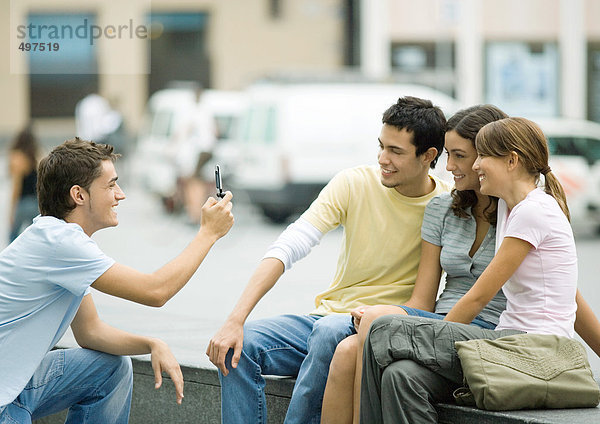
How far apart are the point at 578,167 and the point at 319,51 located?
511 inches

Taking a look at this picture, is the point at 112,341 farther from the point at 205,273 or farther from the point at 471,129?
the point at 205,273

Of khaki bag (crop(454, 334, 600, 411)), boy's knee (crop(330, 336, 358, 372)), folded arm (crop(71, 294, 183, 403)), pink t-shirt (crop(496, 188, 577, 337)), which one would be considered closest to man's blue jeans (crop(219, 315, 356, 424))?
boy's knee (crop(330, 336, 358, 372))

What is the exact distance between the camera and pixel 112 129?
1783cm

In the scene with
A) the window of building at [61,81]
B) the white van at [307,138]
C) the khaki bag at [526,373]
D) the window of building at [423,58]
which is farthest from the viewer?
the window of building at [61,81]

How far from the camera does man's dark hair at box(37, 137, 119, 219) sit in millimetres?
3375

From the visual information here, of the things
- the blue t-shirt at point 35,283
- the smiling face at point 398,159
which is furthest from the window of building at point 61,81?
the blue t-shirt at point 35,283

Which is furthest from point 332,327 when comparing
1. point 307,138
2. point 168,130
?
point 168,130

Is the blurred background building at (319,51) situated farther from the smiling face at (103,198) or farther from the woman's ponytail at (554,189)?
the smiling face at (103,198)

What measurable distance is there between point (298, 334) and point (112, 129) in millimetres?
14576

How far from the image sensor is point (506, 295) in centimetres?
345

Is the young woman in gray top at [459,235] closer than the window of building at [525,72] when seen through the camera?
Yes

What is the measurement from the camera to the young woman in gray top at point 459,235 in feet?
12.0

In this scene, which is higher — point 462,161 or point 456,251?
point 462,161

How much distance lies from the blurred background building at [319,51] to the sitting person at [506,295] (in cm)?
1733
